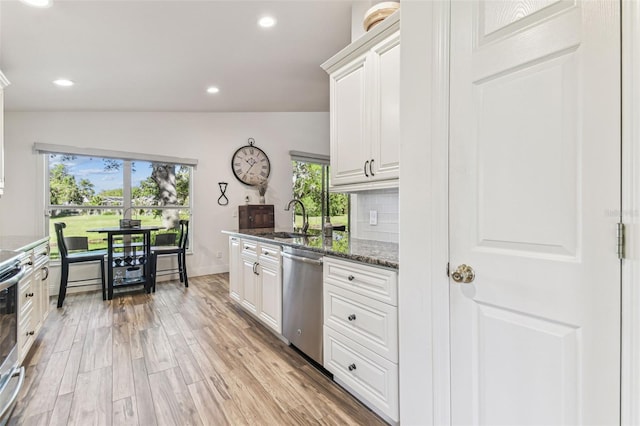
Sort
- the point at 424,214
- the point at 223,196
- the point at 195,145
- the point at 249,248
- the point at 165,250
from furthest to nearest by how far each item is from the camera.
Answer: the point at 223,196
the point at 195,145
the point at 165,250
the point at 249,248
the point at 424,214

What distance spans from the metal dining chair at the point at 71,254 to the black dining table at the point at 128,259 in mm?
131

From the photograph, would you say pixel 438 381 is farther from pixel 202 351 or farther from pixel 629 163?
pixel 202 351

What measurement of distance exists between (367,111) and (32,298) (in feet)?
9.38

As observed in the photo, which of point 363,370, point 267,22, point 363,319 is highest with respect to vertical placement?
point 267,22

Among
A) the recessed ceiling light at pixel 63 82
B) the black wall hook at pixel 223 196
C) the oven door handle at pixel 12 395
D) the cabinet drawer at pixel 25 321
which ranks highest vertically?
the recessed ceiling light at pixel 63 82

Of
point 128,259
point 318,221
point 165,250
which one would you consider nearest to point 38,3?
point 128,259

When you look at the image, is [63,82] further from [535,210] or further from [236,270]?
[535,210]

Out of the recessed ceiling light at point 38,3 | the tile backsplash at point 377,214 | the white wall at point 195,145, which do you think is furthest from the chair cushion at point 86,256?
the tile backsplash at point 377,214

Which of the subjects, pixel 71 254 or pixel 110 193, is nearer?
pixel 71 254

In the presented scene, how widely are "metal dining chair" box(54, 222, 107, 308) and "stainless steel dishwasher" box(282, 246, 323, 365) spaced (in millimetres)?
2857

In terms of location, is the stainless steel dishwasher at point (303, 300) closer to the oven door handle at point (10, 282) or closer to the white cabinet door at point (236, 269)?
the white cabinet door at point (236, 269)

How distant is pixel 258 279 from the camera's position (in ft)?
9.37

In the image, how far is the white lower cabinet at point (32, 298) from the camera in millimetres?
2121

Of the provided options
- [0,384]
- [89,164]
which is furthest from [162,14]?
[89,164]
